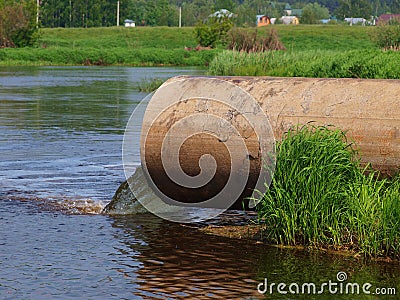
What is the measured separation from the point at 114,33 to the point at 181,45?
37.5 ft

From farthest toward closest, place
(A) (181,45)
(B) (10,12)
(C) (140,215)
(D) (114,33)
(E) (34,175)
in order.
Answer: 1. (D) (114,33)
2. (A) (181,45)
3. (B) (10,12)
4. (E) (34,175)
5. (C) (140,215)

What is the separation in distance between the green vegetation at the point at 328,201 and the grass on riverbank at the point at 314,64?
1287cm

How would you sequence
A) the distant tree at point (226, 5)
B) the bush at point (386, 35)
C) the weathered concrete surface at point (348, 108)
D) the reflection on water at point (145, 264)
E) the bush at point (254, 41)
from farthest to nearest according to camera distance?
1. the distant tree at point (226, 5)
2. the bush at point (254, 41)
3. the bush at point (386, 35)
4. the weathered concrete surface at point (348, 108)
5. the reflection on water at point (145, 264)

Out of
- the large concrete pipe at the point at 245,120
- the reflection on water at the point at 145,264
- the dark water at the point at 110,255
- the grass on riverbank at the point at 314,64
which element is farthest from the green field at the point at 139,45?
the reflection on water at the point at 145,264

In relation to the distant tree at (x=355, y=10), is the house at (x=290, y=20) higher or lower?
lower

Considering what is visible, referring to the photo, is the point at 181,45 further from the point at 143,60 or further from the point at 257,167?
the point at 257,167

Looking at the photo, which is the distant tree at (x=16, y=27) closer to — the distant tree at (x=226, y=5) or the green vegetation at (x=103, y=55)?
the green vegetation at (x=103, y=55)

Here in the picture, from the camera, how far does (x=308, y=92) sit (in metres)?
7.59

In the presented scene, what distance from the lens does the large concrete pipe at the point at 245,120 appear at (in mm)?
7336

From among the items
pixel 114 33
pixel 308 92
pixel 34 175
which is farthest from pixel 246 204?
pixel 114 33

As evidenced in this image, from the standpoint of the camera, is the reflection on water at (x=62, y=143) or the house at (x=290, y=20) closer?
the reflection on water at (x=62, y=143)

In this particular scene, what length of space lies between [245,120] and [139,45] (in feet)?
267

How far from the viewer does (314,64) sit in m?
24.3

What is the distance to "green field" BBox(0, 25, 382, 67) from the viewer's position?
66938mm
